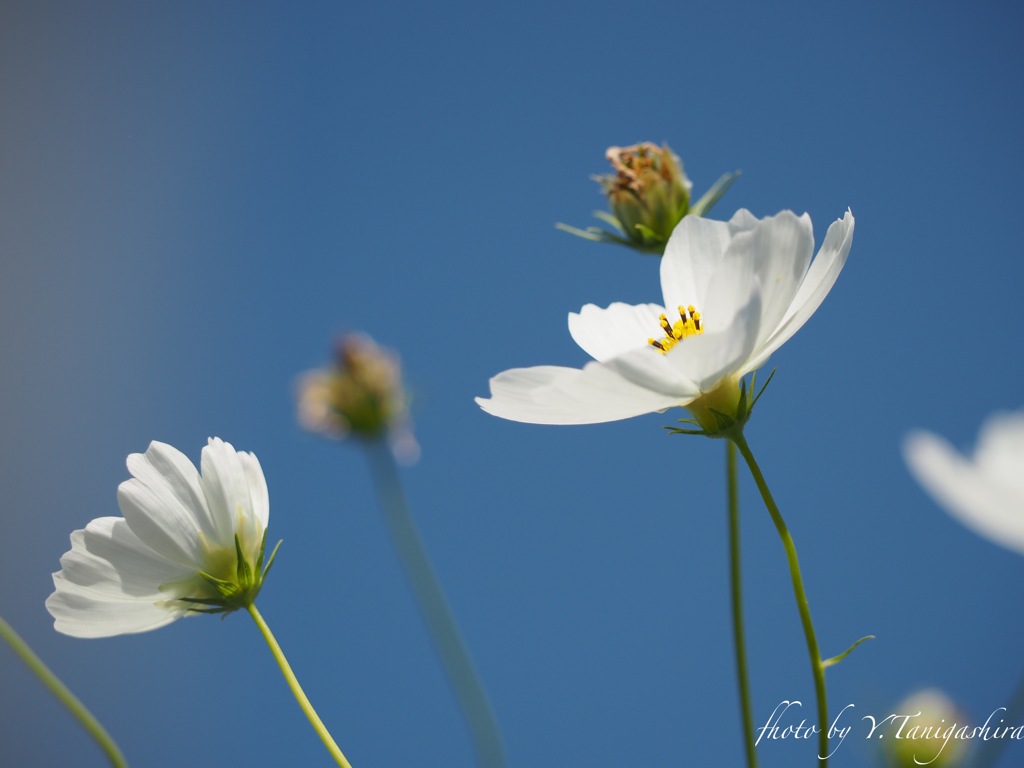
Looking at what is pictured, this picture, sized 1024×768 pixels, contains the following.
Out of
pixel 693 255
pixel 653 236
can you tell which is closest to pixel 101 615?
pixel 693 255

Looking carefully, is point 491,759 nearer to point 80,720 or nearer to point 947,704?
point 80,720

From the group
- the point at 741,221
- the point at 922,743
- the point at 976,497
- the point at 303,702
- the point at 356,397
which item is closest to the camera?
the point at 976,497

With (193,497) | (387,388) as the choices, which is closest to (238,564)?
(193,497)

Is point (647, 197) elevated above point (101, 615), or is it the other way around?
point (647, 197)

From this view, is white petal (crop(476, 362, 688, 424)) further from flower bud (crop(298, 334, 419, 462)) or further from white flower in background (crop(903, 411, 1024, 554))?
flower bud (crop(298, 334, 419, 462))

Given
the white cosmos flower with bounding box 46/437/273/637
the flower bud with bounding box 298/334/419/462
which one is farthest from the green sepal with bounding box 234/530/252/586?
the flower bud with bounding box 298/334/419/462

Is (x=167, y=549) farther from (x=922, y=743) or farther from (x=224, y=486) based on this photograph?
(x=922, y=743)

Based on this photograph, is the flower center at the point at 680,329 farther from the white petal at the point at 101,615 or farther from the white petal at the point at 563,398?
the white petal at the point at 101,615
